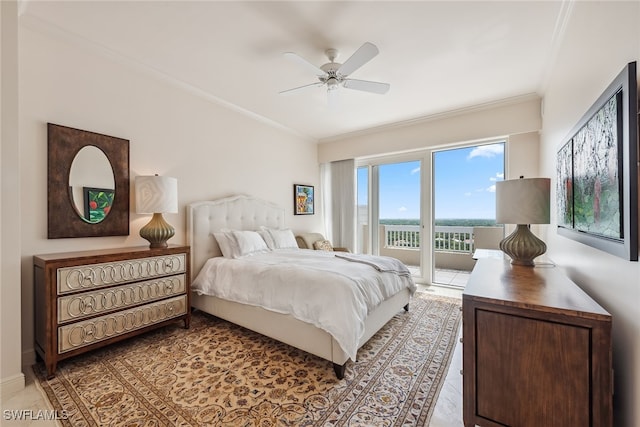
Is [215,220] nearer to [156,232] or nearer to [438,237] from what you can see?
[156,232]

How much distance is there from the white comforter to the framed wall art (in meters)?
1.42

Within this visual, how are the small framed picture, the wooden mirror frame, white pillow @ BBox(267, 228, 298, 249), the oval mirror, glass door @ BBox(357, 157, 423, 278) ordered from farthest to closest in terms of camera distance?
the small framed picture → glass door @ BBox(357, 157, 423, 278) → white pillow @ BBox(267, 228, 298, 249) → the oval mirror → the wooden mirror frame

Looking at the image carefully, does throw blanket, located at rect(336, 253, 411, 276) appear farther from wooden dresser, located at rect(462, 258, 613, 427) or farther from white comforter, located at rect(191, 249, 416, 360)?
wooden dresser, located at rect(462, 258, 613, 427)

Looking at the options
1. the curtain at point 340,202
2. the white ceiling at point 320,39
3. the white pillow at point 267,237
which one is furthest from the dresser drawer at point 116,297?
the curtain at point 340,202

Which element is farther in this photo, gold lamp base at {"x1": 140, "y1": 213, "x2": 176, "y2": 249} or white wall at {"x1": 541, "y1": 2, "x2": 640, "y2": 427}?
gold lamp base at {"x1": 140, "y1": 213, "x2": 176, "y2": 249}

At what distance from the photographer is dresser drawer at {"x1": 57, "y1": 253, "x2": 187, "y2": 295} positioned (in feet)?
6.51

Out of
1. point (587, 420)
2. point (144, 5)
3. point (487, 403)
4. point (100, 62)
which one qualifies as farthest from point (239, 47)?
point (587, 420)

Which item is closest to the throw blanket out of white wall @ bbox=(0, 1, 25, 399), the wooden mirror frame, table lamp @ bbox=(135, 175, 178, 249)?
table lamp @ bbox=(135, 175, 178, 249)

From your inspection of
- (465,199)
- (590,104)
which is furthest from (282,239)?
(590,104)

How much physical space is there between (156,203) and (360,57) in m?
2.28

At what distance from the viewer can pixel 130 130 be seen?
275cm

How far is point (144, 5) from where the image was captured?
1.96 m

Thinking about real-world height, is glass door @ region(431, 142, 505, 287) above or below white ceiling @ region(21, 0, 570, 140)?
below

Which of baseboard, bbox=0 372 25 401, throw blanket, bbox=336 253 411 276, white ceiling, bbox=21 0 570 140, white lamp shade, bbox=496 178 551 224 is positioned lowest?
baseboard, bbox=0 372 25 401
